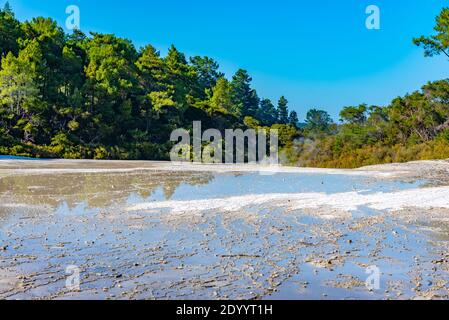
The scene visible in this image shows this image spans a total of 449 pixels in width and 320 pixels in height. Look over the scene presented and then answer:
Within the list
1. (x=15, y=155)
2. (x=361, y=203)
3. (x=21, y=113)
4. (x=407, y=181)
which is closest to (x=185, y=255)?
(x=361, y=203)

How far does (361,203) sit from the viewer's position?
10.2 meters

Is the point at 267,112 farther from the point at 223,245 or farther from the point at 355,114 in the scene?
the point at 223,245

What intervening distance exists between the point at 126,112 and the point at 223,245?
33521 millimetres

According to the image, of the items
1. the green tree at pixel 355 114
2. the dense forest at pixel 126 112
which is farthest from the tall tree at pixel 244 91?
the green tree at pixel 355 114

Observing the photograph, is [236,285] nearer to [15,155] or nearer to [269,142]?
[15,155]

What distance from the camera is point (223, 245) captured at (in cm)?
625

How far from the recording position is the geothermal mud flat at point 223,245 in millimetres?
4453

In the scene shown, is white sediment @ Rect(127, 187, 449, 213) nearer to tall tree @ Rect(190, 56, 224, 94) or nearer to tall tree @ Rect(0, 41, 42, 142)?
tall tree @ Rect(0, 41, 42, 142)

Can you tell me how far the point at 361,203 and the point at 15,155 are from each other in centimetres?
2495

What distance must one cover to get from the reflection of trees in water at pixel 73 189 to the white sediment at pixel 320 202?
1.32m

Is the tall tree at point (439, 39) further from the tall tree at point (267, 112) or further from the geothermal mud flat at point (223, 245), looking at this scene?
the tall tree at point (267, 112)

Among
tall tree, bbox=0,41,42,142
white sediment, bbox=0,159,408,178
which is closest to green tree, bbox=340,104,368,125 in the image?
white sediment, bbox=0,159,408,178

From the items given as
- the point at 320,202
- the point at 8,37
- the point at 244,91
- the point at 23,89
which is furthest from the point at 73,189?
the point at 244,91

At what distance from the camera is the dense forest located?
30.5 metres
